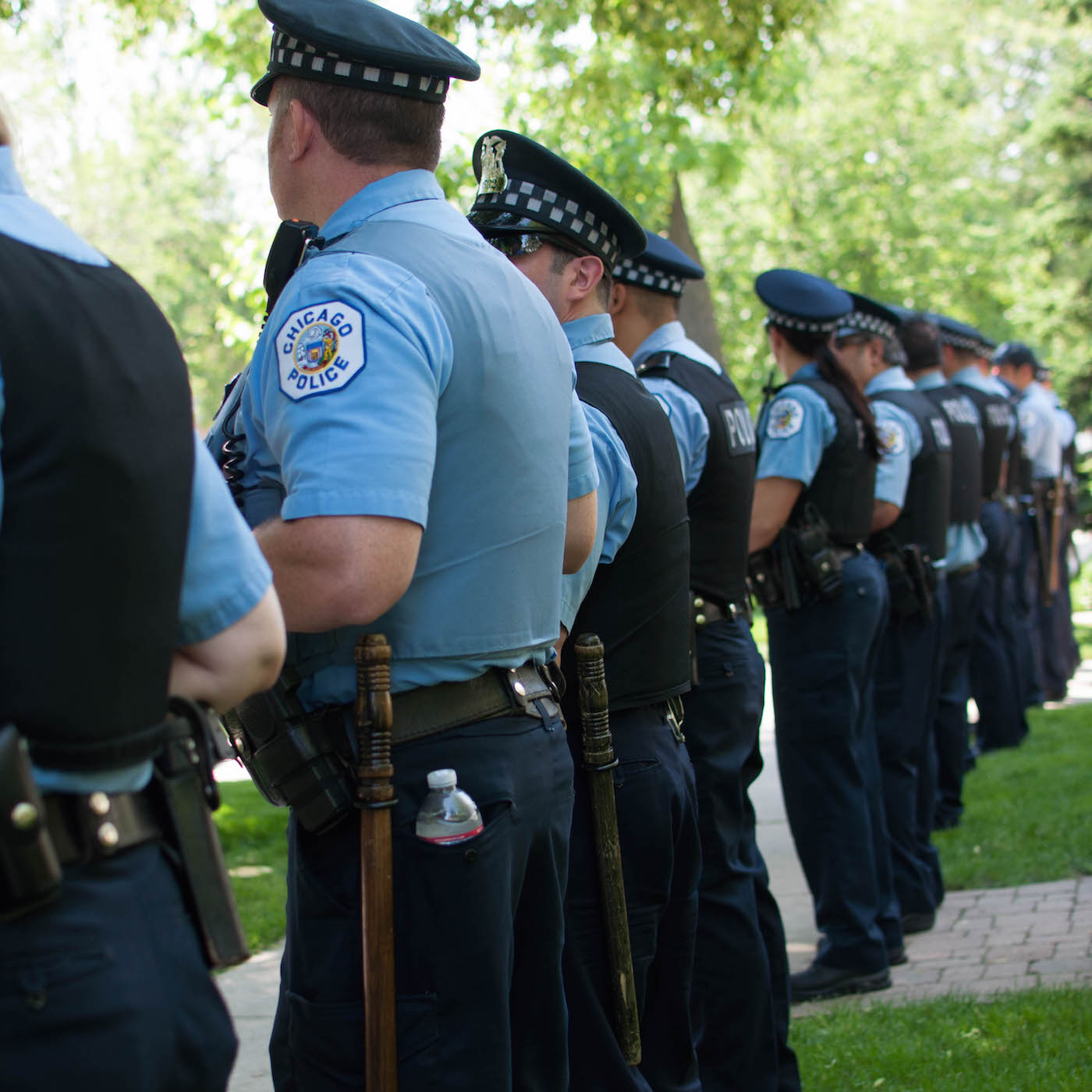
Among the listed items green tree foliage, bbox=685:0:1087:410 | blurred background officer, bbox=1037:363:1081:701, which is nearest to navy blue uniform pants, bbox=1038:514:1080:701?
blurred background officer, bbox=1037:363:1081:701

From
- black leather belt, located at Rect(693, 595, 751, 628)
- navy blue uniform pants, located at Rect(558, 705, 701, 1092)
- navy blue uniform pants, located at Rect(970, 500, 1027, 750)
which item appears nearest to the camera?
navy blue uniform pants, located at Rect(558, 705, 701, 1092)

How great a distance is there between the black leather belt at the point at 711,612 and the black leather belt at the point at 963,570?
3594 millimetres

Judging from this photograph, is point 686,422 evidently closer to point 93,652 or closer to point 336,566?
point 336,566

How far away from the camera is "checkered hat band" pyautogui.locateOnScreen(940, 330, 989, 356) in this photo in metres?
9.45

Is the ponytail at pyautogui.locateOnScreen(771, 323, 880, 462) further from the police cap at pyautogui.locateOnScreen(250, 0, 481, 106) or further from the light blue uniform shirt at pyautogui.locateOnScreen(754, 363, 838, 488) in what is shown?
the police cap at pyautogui.locateOnScreen(250, 0, 481, 106)

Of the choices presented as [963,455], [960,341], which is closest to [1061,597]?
[960,341]

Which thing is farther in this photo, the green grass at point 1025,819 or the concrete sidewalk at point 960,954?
the green grass at point 1025,819

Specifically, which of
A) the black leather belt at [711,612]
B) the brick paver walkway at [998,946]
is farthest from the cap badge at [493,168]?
the brick paver walkway at [998,946]

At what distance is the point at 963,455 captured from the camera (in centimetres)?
771

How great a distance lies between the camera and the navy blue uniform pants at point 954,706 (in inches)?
303

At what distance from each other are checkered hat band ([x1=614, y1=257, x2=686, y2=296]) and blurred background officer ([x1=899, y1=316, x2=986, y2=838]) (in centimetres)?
344

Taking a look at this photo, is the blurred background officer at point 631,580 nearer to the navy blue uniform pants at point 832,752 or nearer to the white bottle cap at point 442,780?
the white bottle cap at point 442,780

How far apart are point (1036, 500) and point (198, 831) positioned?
10.5 meters

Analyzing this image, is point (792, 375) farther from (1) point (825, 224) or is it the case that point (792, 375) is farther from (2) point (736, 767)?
(1) point (825, 224)
